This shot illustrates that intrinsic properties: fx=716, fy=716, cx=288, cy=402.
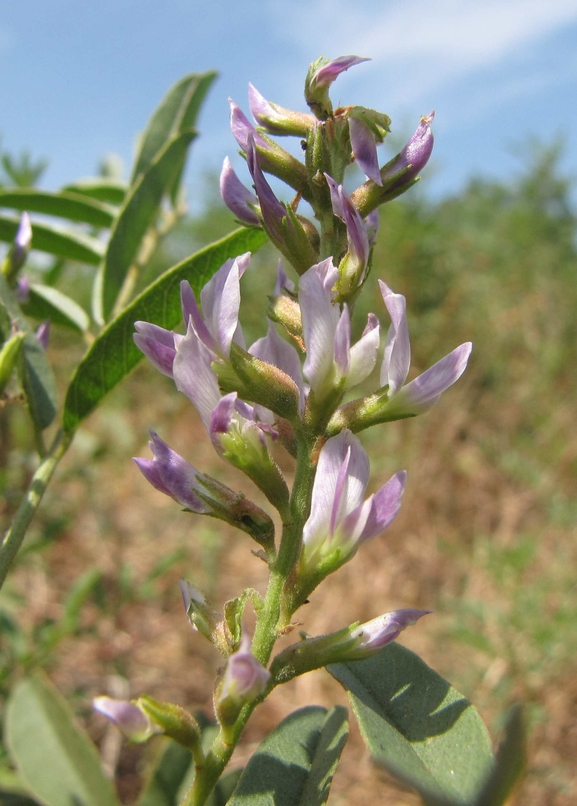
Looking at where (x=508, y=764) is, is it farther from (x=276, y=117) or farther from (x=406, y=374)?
(x=276, y=117)

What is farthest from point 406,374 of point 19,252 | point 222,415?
point 19,252

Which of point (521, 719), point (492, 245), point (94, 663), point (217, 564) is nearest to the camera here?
point (521, 719)

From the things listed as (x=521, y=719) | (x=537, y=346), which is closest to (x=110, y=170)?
(x=521, y=719)

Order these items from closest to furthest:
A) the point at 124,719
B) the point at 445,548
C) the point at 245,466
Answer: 1. the point at 124,719
2. the point at 245,466
3. the point at 445,548

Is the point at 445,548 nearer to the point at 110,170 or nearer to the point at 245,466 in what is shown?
the point at 110,170

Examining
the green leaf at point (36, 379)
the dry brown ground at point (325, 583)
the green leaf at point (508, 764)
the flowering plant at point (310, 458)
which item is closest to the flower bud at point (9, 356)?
the green leaf at point (36, 379)

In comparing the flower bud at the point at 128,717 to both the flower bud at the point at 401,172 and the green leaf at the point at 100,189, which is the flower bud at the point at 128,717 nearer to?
the flower bud at the point at 401,172
